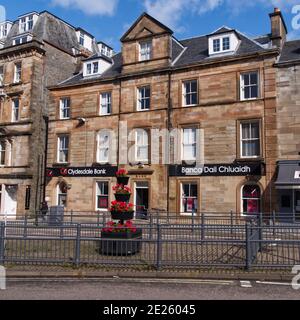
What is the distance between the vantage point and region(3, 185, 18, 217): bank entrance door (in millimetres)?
31531

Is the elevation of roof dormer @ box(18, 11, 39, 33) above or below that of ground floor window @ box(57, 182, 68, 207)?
above

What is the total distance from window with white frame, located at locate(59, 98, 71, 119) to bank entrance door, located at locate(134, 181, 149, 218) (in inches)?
358

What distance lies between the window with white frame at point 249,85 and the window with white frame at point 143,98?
688cm

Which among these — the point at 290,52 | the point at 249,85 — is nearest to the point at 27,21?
the point at 249,85

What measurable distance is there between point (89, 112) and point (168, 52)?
25.7 ft

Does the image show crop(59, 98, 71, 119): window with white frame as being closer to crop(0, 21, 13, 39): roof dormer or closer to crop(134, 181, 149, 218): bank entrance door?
crop(134, 181, 149, 218): bank entrance door

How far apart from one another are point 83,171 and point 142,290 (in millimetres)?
20604

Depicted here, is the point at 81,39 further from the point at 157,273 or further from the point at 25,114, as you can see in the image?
the point at 157,273

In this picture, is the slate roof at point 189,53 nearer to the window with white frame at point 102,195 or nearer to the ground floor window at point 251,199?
the window with white frame at point 102,195

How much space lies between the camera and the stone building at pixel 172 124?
23016 mm

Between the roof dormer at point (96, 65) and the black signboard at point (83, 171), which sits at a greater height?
the roof dormer at point (96, 65)

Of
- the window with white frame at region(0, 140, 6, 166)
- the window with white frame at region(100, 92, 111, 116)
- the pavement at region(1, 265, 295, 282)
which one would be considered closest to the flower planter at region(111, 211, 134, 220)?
the pavement at region(1, 265, 295, 282)

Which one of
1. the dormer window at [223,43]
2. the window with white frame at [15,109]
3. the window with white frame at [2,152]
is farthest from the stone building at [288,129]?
the window with white frame at [2,152]
